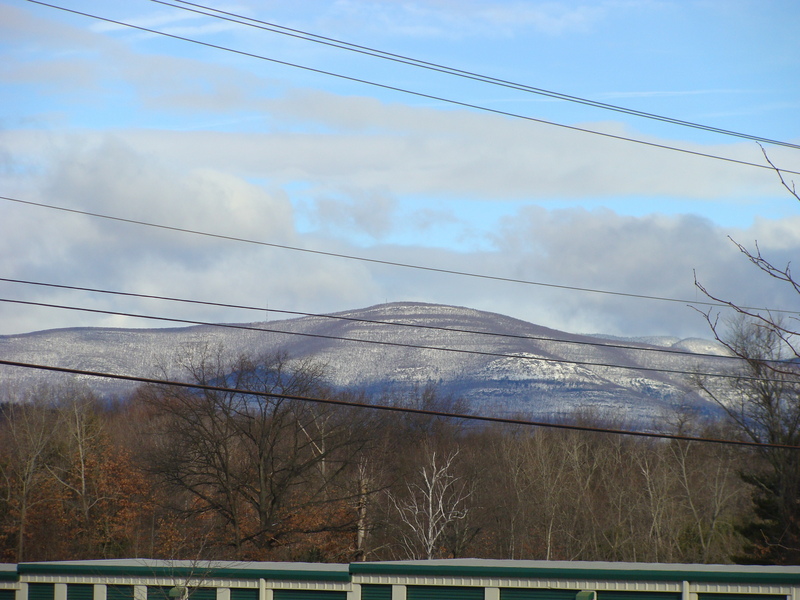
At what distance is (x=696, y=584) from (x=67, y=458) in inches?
1975

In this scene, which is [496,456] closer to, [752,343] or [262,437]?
[262,437]

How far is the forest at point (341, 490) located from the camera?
140 ft

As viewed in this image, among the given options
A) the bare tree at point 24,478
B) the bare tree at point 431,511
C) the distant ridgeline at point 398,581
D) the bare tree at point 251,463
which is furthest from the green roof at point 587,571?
the bare tree at point 24,478

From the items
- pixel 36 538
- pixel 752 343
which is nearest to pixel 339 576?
pixel 752 343

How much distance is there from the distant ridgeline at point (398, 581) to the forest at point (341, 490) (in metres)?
12.9

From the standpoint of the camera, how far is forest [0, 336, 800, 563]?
42781 millimetres

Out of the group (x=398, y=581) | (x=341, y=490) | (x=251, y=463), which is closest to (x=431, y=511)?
(x=341, y=490)

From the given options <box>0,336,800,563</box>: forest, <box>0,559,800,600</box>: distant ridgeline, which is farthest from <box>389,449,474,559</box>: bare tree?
<box>0,559,800,600</box>: distant ridgeline

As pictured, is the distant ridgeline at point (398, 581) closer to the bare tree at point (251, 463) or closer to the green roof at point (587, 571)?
the green roof at point (587, 571)

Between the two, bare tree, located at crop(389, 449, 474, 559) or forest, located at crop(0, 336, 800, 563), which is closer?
forest, located at crop(0, 336, 800, 563)

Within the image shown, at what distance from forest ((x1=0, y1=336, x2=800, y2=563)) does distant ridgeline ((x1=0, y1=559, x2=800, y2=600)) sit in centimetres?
1288

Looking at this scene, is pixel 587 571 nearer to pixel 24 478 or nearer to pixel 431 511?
pixel 431 511

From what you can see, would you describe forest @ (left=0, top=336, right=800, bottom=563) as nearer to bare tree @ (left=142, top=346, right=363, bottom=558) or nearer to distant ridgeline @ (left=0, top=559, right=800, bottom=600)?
bare tree @ (left=142, top=346, right=363, bottom=558)

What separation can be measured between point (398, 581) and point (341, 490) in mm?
27008
